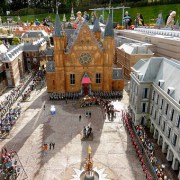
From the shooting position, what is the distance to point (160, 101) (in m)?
32.1

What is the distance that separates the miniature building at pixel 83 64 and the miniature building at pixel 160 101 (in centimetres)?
1164

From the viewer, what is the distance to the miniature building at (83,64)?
47.2 metres

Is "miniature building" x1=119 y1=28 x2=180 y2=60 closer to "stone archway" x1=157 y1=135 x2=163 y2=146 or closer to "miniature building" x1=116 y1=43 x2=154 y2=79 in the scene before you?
"miniature building" x1=116 y1=43 x2=154 y2=79

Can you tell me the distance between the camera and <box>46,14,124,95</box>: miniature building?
47188 mm

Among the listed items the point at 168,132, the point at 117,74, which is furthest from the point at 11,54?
the point at 168,132

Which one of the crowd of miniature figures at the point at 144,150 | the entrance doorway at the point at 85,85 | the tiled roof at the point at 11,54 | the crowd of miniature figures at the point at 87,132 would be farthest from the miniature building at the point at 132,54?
the tiled roof at the point at 11,54

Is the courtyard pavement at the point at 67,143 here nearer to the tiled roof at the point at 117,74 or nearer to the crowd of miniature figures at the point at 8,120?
the crowd of miniature figures at the point at 8,120

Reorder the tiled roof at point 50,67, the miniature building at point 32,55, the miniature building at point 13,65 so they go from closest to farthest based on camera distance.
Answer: the tiled roof at point 50,67
the miniature building at point 13,65
the miniature building at point 32,55

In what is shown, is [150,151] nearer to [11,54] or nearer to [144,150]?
[144,150]

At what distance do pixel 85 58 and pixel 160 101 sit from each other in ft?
73.0

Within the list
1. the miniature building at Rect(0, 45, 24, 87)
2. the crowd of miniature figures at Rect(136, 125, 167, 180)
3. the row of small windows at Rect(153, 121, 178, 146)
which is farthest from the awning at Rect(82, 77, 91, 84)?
the row of small windows at Rect(153, 121, 178, 146)

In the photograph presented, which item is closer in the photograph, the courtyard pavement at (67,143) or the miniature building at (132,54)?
the courtyard pavement at (67,143)

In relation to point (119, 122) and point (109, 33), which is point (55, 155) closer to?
point (119, 122)

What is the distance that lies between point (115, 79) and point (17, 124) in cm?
2448
